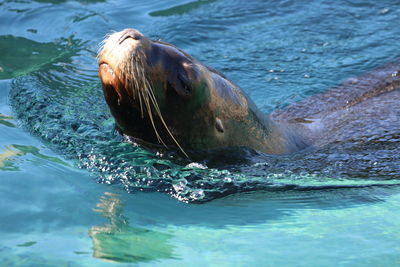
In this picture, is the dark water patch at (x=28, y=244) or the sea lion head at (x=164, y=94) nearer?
the dark water patch at (x=28, y=244)

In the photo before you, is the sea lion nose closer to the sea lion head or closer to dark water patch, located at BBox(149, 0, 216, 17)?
the sea lion head

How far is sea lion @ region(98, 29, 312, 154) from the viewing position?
393 centimetres

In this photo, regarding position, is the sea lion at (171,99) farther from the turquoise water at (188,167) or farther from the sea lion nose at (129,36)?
the turquoise water at (188,167)

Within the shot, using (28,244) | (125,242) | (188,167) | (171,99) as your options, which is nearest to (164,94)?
(171,99)

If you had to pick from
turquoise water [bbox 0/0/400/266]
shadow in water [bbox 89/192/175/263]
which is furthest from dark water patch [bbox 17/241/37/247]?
shadow in water [bbox 89/192/175/263]

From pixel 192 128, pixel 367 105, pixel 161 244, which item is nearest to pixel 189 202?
pixel 192 128

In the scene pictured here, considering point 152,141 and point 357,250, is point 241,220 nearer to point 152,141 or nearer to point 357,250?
point 357,250

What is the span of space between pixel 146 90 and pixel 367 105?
2.70 meters

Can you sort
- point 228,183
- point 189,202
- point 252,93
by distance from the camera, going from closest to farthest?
1. point 189,202
2. point 228,183
3. point 252,93

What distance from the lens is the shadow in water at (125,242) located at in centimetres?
271

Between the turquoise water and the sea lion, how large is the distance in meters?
0.18

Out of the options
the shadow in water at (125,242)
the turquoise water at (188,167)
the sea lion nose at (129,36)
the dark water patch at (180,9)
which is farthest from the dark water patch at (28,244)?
the dark water patch at (180,9)

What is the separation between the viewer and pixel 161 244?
2.93 m

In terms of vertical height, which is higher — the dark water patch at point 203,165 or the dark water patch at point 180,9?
the dark water patch at point 180,9
